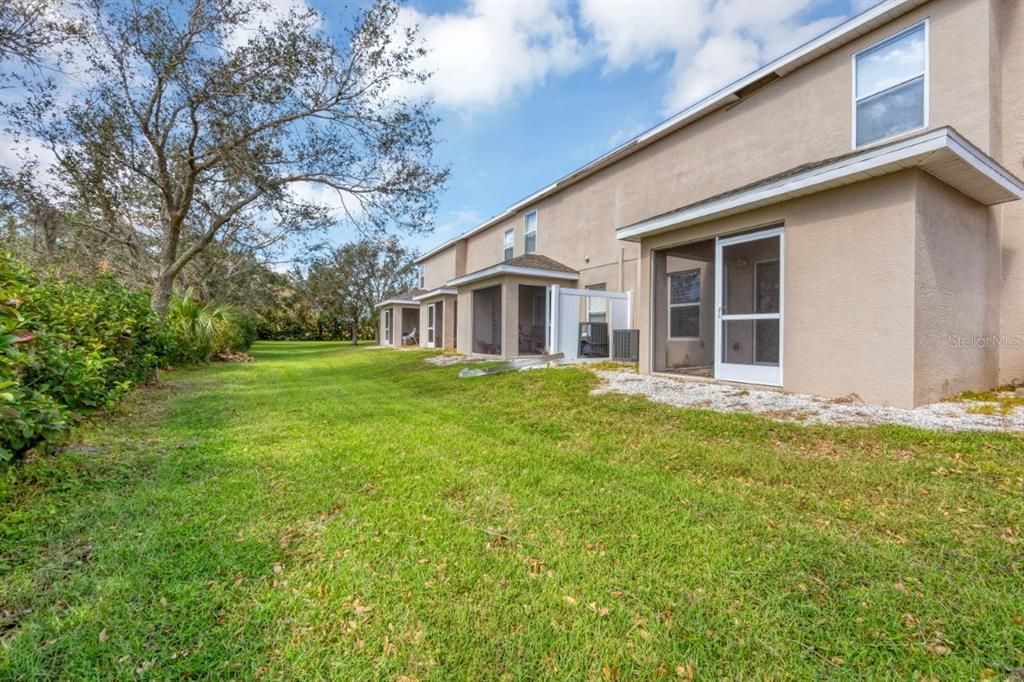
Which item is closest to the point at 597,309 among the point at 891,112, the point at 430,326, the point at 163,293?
the point at 891,112

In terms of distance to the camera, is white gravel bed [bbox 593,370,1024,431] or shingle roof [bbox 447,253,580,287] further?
shingle roof [bbox 447,253,580,287]

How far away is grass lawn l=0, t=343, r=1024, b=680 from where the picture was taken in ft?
6.23

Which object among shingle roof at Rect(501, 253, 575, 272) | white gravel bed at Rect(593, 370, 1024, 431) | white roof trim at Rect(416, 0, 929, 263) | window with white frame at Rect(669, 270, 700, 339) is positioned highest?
white roof trim at Rect(416, 0, 929, 263)

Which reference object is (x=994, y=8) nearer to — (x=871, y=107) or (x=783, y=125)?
(x=871, y=107)

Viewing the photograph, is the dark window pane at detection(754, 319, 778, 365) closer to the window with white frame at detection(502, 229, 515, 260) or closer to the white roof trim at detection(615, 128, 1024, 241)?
the white roof trim at detection(615, 128, 1024, 241)

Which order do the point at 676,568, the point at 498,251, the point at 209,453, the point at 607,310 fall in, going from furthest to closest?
the point at 498,251
the point at 607,310
the point at 209,453
the point at 676,568

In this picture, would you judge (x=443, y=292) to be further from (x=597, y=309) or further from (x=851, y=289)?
(x=851, y=289)

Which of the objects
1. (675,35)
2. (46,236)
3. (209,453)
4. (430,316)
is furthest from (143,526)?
(430,316)

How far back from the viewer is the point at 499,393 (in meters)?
8.19

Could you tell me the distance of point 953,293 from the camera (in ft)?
20.6

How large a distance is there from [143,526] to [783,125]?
12217 millimetres

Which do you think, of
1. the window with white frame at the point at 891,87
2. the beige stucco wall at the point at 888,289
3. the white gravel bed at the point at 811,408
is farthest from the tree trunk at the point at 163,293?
the window with white frame at the point at 891,87

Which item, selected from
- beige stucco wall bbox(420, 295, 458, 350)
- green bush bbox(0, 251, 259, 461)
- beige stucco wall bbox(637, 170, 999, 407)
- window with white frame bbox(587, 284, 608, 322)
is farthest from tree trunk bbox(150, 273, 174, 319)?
beige stucco wall bbox(637, 170, 999, 407)
